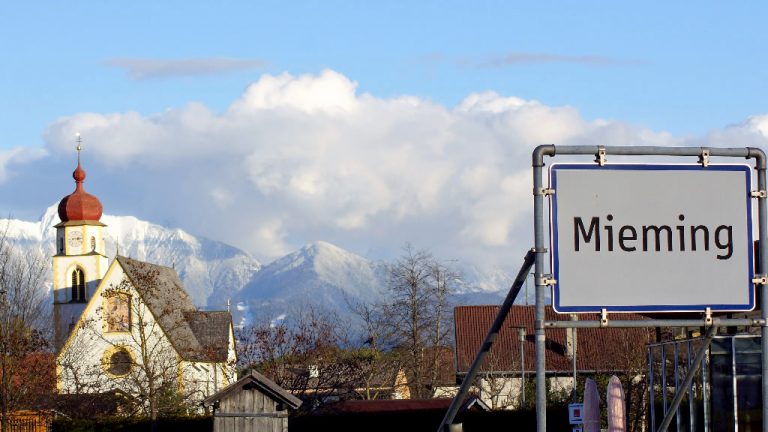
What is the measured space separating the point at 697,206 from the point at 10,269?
111 feet

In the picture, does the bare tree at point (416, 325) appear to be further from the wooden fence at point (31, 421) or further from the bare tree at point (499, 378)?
the wooden fence at point (31, 421)

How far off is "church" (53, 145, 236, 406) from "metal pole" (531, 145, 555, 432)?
34765 mm

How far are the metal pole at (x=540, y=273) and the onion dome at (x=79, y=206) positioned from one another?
97.4 meters

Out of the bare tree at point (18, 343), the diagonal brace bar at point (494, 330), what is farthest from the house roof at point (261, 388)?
the diagonal brace bar at point (494, 330)

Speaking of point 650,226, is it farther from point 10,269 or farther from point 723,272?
point 10,269

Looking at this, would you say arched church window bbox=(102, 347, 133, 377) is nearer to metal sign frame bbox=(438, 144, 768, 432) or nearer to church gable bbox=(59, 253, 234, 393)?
church gable bbox=(59, 253, 234, 393)

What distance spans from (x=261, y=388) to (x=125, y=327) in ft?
133

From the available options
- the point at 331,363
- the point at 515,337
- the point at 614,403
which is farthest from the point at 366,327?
the point at 614,403

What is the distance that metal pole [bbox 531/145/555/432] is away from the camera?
12578 millimetres

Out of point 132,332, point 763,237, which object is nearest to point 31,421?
point 132,332

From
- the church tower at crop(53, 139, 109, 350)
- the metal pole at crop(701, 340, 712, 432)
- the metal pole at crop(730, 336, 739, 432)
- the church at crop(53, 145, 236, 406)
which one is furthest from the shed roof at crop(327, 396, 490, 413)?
the church tower at crop(53, 139, 109, 350)

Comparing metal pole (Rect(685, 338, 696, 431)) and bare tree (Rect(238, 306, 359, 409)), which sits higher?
bare tree (Rect(238, 306, 359, 409))

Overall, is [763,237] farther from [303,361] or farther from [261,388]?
[303,361]

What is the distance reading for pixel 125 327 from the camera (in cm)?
6631
